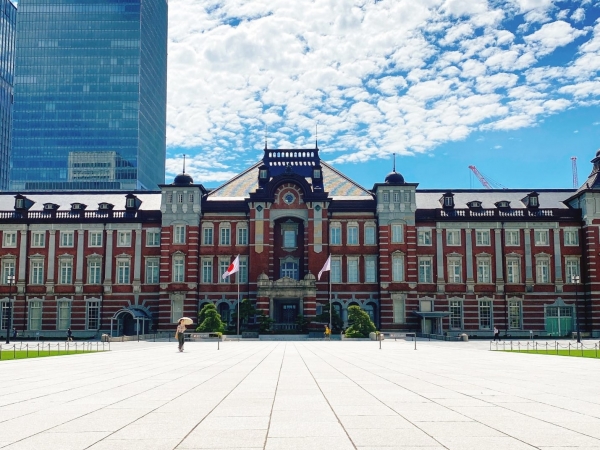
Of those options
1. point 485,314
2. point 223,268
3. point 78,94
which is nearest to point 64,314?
point 223,268

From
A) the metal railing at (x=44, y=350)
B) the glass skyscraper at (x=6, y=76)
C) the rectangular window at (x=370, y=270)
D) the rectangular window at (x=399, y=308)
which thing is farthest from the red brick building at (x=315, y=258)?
the glass skyscraper at (x=6, y=76)

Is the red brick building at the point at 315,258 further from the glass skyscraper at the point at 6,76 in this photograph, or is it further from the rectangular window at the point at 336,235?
the glass skyscraper at the point at 6,76

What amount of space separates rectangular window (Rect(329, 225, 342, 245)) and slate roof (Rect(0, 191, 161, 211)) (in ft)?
62.1

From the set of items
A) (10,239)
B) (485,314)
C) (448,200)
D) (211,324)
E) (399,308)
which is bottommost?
(211,324)

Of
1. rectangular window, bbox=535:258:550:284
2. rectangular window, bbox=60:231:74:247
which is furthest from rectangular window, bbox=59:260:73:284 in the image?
rectangular window, bbox=535:258:550:284

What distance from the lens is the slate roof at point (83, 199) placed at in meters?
71.5

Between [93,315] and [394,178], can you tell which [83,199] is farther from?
[394,178]

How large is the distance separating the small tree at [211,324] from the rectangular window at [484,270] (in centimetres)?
2676

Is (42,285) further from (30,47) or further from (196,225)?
(30,47)

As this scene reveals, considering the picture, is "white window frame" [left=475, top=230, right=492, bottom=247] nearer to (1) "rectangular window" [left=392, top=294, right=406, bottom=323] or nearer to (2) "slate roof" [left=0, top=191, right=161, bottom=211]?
(1) "rectangular window" [left=392, top=294, right=406, bottom=323]

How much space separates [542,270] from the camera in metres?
66.6

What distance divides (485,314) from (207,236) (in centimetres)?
2914

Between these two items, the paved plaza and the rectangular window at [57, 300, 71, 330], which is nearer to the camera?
the paved plaza

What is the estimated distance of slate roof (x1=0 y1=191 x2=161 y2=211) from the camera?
71500mm
